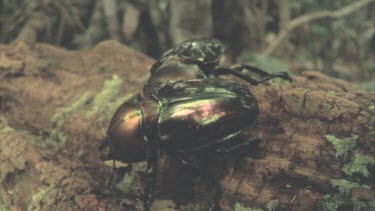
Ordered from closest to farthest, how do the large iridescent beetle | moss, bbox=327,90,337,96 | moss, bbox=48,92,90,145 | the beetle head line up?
the large iridescent beetle
the beetle head
moss, bbox=327,90,337,96
moss, bbox=48,92,90,145

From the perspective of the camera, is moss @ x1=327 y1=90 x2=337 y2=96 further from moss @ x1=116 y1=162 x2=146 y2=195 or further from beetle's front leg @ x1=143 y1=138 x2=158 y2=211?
moss @ x1=116 y1=162 x2=146 y2=195

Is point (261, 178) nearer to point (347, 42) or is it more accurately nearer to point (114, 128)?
point (114, 128)

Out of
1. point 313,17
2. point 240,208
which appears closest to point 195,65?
point 240,208

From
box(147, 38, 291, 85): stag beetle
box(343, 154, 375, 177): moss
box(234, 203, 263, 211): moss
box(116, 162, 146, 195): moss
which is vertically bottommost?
box(116, 162, 146, 195): moss

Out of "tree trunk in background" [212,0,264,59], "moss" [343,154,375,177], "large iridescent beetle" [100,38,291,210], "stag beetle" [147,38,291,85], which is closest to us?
"moss" [343,154,375,177]

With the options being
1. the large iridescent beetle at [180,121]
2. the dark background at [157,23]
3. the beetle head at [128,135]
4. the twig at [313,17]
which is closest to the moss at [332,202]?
the large iridescent beetle at [180,121]

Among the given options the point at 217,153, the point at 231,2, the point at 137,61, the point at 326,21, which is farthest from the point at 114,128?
the point at 326,21

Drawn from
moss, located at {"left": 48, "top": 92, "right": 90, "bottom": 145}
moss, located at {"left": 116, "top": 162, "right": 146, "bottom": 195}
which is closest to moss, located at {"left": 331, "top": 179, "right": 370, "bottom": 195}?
moss, located at {"left": 116, "top": 162, "right": 146, "bottom": 195}

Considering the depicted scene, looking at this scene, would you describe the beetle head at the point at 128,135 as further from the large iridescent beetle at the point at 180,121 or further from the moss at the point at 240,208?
the moss at the point at 240,208
